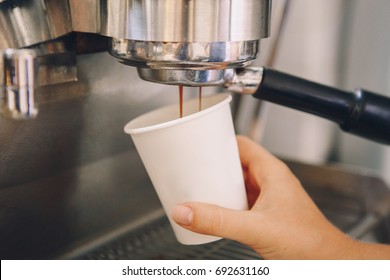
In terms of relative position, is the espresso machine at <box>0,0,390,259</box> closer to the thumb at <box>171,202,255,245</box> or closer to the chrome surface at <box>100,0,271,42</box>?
the chrome surface at <box>100,0,271,42</box>

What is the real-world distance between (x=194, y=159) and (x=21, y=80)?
0.17m

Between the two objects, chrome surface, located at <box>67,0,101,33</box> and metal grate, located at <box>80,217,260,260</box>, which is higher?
chrome surface, located at <box>67,0,101,33</box>

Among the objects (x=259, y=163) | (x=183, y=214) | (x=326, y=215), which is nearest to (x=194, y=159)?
(x=183, y=214)

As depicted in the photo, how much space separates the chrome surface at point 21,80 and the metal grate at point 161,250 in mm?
272

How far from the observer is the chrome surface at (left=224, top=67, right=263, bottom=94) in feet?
1.86

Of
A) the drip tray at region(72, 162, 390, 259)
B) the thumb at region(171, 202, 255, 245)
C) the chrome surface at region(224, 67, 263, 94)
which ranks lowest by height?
the drip tray at region(72, 162, 390, 259)

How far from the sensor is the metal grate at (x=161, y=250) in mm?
648

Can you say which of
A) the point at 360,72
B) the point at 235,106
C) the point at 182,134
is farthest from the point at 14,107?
the point at 360,72

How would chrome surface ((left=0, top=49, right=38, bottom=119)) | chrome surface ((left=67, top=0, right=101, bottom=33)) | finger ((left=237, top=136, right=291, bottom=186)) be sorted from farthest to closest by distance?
1. finger ((left=237, top=136, right=291, bottom=186))
2. chrome surface ((left=67, top=0, right=101, bottom=33))
3. chrome surface ((left=0, top=49, right=38, bottom=119))

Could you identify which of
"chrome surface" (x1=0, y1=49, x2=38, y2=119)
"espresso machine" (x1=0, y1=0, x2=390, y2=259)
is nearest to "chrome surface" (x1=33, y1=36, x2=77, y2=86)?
"espresso machine" (x1=0, y1=0, x2=390, y2=259)

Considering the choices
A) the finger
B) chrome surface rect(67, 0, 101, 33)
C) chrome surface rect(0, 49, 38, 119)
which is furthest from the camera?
the finger

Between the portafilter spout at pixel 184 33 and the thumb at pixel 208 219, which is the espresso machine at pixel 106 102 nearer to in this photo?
the portafilter spout at pixel 184 33

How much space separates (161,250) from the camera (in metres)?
0.67
